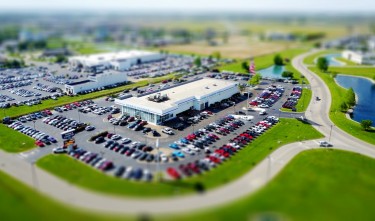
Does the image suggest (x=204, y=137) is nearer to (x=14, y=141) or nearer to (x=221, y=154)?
(x=221, y=154)

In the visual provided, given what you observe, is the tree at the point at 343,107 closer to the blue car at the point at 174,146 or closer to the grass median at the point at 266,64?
the grass median at the point at 266,64

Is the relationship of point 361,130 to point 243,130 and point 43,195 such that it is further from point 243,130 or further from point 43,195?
point 43,195

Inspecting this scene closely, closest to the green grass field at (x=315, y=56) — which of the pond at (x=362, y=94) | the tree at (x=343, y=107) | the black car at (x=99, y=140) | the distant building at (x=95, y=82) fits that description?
the pond at (x=362, y=94)

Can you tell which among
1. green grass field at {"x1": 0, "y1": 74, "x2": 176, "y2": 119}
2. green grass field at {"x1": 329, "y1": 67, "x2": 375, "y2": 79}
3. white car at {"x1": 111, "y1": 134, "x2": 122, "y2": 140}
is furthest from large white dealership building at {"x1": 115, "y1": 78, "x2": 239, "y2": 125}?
green grass field at {"x1": 329, "y1": 67, "x2": 375, "y2": 79}

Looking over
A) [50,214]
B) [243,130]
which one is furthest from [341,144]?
[50,214]

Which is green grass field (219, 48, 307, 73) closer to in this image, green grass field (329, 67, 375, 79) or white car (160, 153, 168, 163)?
→ green grass field (329, 67, 375, 79)
